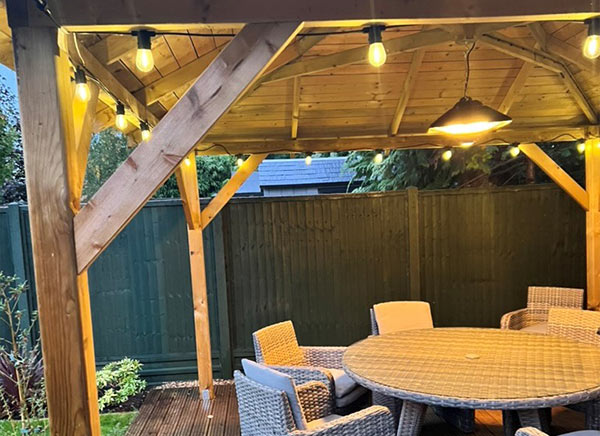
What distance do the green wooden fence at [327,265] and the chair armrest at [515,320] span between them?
639 mm

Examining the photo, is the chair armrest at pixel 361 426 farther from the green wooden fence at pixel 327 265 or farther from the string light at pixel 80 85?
the green wooden fence at pixel 327 265

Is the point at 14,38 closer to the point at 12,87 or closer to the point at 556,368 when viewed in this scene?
the point at 556,368

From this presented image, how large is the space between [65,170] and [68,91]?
307 millimetres

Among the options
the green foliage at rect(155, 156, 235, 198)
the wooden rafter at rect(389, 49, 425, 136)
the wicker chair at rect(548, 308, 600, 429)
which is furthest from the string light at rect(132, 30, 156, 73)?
the green foliage at rect(155, 156, 235, 198)

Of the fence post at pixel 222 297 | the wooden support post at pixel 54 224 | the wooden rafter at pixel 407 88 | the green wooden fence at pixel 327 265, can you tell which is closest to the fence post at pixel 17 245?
the green wooden fence at pixel 327 265

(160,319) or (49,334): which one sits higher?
(49,334)

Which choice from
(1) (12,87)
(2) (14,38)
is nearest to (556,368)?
(2) (14,38)

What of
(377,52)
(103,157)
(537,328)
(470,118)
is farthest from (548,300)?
(103,157)

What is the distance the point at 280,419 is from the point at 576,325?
2481 mm

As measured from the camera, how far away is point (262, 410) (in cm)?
212

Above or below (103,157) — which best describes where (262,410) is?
below

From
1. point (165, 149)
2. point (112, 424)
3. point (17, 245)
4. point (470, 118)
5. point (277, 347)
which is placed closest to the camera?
point (165, 149)

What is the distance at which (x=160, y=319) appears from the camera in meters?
4.28

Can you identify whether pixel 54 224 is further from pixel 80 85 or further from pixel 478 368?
pixel 478 368
